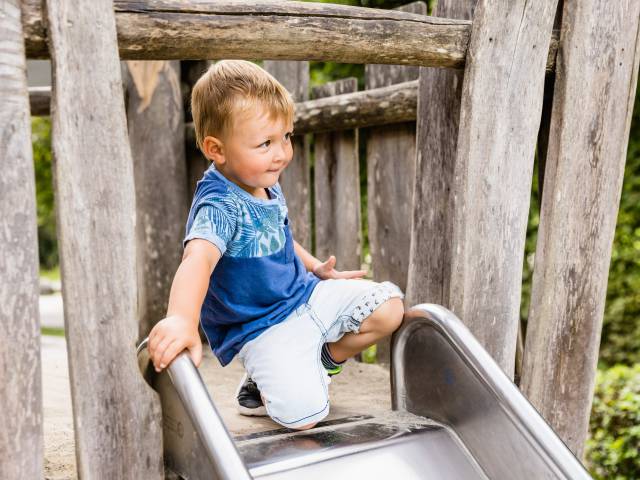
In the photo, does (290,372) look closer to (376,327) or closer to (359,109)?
(376,327)

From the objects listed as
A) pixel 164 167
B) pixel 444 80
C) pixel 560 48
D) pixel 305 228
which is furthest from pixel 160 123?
pixel 560 48

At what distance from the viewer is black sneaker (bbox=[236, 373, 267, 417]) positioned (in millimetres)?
2469

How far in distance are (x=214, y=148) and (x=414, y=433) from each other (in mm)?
1030

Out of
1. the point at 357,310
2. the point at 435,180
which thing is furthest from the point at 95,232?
the point at 435,180

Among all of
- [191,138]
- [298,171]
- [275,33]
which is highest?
[275,33]

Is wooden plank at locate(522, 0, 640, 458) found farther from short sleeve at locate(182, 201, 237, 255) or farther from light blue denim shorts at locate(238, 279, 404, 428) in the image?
short sleeve at locate(182, 201, 237, 255)

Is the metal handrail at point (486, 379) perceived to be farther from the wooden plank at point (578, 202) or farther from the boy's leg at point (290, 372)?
the wooden plank at point (578, 202)

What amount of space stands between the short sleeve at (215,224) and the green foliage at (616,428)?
120 inches

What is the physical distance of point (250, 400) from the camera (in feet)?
8.17

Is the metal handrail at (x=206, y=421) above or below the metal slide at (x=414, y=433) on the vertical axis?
above

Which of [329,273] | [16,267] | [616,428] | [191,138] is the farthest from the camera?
[616,428]

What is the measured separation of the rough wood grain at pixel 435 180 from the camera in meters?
2.52

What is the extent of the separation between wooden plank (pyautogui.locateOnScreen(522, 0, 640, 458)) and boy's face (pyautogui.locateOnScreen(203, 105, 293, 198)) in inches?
39.0

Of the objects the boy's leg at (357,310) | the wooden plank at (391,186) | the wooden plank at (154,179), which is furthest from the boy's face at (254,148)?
the wooden plank at (154,179)
